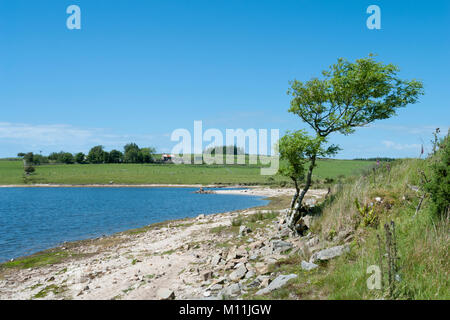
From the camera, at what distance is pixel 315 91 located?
51.0 ft

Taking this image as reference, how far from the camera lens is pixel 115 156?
16238 cm

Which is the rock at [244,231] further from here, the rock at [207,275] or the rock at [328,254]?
the rock at [328,254]

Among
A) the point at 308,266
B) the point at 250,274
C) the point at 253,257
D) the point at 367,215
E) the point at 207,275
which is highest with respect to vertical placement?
the point at 367,215

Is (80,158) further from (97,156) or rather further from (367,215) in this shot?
(367,215)

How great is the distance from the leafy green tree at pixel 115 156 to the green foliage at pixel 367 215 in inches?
6414

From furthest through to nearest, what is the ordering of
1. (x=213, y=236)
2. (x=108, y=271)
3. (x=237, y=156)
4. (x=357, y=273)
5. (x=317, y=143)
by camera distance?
(x=237, y=156) → (x=213, y=236) → (x=317, y=143) → (x=108, y=271) → (x=357, y=273)

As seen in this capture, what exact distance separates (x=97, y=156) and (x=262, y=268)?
162m

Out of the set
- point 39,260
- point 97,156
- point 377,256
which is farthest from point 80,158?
point 377,256

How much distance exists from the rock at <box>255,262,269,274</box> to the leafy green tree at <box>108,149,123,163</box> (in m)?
163

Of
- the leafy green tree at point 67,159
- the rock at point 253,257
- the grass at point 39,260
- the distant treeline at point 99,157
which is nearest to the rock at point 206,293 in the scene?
the rock at point 253,257
